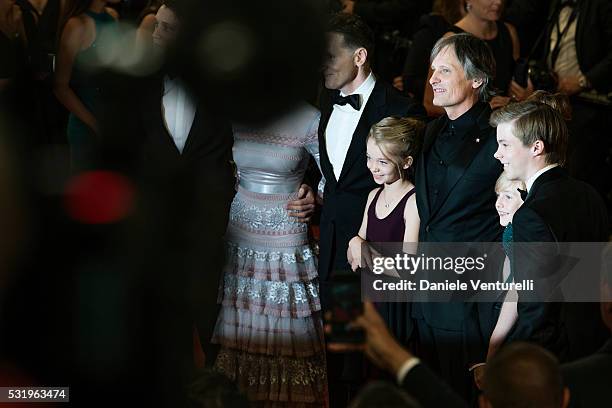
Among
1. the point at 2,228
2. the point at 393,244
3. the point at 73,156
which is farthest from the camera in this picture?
the point at 393,244

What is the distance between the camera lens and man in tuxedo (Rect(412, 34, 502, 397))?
278 cm

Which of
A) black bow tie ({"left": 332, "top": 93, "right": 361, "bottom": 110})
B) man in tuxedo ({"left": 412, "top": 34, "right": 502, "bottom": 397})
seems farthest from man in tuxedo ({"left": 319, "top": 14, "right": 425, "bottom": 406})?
man in tuxedo ({"left": 412, "top": 34, "right": 502, "bottom": 397})

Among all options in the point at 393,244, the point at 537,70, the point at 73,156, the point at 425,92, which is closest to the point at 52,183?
the point at 73,156

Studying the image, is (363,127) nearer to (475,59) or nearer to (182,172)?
(475,59)

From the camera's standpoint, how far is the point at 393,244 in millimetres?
2938

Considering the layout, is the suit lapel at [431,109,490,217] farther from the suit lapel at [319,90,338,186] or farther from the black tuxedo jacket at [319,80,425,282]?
the suit lapel at [319,90,338,186]

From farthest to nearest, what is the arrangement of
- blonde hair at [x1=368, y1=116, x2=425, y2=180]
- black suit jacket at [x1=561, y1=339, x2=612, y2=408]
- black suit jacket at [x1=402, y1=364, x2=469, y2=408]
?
blonde hair at [x1=368, y1=116, x2=425, y2=180]
black suit jacket at [x1=561, y1=339, x2=612, y2=408]
black suit jacket at [x1=402, y1=364, x2=469, y2=408]

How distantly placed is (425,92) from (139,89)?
2.94m

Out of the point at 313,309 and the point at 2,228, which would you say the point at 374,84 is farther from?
the point at 2,228

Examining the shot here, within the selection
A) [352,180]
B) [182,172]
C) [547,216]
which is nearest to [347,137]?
[352,180]

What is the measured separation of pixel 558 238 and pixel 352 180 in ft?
2.74

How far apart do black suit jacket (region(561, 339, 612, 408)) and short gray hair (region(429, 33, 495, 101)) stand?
3.69ft

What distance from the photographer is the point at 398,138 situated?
2906 mm

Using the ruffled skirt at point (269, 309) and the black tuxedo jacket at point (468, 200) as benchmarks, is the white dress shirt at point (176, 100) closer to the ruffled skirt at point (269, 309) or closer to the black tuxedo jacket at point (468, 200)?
the black tuxedo jacket at point (468, 200)
